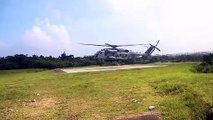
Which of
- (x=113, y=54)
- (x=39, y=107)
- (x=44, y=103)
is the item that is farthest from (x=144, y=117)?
(x=113, y=54)

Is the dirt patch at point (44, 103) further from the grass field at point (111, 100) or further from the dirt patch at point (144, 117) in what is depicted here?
the dirt patch at point (144, 117)

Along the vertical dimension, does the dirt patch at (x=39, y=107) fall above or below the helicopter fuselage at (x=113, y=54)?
below

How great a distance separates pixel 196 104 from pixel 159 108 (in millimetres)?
1160

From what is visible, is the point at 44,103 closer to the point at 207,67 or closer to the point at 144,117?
the point at 144,117

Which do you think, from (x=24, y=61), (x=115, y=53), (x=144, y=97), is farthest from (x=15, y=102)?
(x=115, y=53)

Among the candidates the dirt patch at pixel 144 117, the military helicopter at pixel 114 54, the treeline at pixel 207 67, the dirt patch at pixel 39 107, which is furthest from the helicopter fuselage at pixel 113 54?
the dirt patch at pixel 144 117

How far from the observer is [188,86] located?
12820 mm

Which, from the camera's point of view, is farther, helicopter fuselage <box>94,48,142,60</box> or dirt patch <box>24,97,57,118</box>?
helicopter fuselage <box>94,48,142,60</box>

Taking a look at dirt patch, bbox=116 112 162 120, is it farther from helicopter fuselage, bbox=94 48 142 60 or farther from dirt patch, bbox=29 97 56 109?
helicopter fuselage, bbox=94 48 142 60

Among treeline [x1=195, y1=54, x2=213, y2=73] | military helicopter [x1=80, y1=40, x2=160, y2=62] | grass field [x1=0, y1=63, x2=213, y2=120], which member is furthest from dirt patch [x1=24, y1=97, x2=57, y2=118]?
military helicopter [x1=80, y1=40, x2=160, y2=62]

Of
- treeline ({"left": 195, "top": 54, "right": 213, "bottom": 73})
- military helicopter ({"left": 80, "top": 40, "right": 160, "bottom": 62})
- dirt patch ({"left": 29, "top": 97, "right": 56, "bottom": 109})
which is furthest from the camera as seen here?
military helicopter ({"left": 80, "top": 40, "right": 160, "bottom": 62})

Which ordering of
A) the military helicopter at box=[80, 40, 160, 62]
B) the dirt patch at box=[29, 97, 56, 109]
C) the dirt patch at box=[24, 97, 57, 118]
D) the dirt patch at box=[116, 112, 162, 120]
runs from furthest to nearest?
the military helicopter at box=[80, 40, 160, 62] → the dirt patch at box=[29, 97, 56, 109] → the dirt patch at box=[24, 97, 57, 118] → the dirt patch at box=[116, 112, 162, 120]

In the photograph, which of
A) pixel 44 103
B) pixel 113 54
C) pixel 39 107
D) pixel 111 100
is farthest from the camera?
pixel 113 54

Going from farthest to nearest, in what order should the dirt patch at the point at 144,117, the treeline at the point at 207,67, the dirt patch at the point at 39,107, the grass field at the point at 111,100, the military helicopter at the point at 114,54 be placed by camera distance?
the military helicopter at the point at 114,54
the treeline at the point at 207,67
the dirt patch at the point at 39,107
the grass field at the point at 111,100
the dirt patch at the point at 144,117
